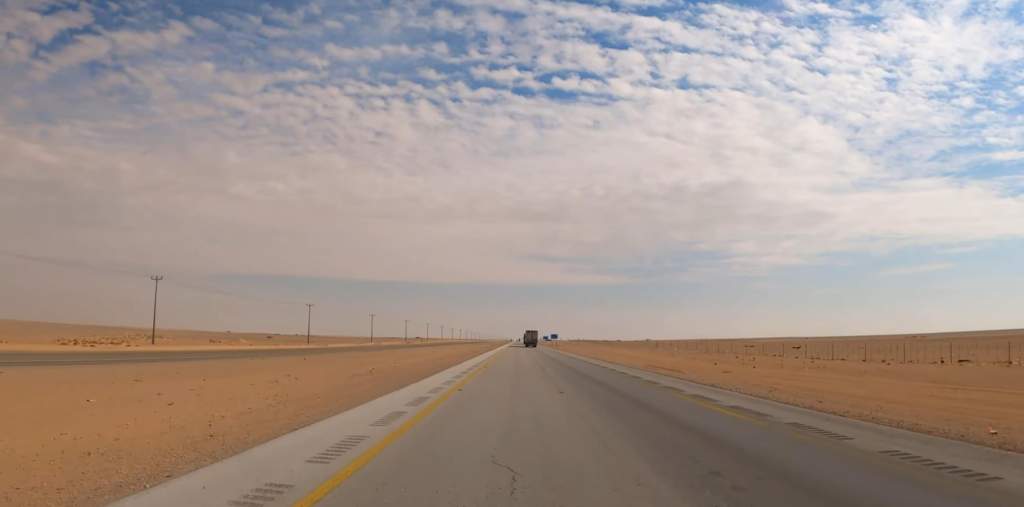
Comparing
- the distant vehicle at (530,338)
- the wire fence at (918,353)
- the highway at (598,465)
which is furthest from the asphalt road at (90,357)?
the distant vehicle at (530,338)

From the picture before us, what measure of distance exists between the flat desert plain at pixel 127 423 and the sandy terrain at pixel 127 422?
2 cm

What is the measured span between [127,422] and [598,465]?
37.1 ft

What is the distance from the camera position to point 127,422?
15.5m

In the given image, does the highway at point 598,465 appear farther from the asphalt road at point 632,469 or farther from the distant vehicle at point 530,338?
the distant vehicle at point 530,338

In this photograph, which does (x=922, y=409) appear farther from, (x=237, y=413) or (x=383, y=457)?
(x=237, y=413)

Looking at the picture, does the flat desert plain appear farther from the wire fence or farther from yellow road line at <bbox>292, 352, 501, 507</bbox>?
the wire fence

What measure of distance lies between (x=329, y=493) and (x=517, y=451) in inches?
155

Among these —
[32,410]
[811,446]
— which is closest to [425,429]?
[811,446]

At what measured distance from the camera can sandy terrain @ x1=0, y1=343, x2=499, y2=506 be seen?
→ 8923mm

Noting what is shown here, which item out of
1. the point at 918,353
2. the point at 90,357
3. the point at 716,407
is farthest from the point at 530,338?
the point at 716,407

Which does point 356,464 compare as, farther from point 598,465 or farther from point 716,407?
point 716,407

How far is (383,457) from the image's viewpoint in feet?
32.4

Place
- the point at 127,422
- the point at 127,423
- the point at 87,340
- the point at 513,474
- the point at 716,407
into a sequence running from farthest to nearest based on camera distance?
the point at 87,340
the point at 716,407
the point at 127,422
the point at 127,423
the point at 513,474

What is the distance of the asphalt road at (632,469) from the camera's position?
751 cm
